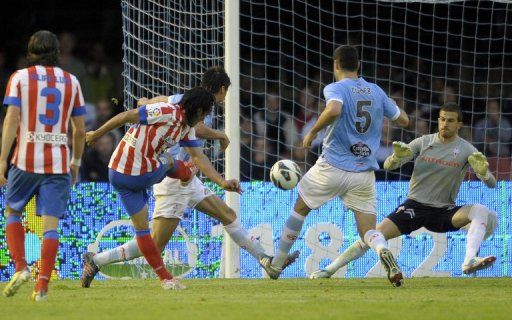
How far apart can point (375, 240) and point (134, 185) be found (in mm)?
2090

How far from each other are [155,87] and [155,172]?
3.66 metres

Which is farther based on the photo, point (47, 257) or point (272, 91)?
point (272, 91)

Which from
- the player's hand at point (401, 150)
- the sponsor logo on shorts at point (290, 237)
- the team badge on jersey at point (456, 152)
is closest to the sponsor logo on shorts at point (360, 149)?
the player's hand at point (401, 150)

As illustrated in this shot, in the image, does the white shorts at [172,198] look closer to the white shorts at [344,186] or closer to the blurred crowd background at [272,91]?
the white shorts at [344,186]

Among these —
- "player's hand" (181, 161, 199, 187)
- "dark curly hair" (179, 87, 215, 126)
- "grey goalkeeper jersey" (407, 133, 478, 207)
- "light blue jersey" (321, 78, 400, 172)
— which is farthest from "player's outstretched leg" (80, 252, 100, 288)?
"grey goalkeeper jersey" (407, 133, 478, 207)

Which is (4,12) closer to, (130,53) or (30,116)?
(130,53)

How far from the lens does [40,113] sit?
8.27 m

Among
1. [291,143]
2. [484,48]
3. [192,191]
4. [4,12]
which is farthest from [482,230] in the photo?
[4,12]

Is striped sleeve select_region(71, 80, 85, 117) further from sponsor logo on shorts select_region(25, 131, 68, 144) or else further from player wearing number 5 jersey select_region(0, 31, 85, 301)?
sponsor logo on shorts select_region(25, 131, 68, 144)

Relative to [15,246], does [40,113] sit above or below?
above

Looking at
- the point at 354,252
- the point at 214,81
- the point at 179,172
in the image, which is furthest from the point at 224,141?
the point at 354,252

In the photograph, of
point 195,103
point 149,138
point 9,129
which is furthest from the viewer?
point 149,138

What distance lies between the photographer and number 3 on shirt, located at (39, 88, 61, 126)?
27.1ft

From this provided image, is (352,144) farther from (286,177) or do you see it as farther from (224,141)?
(224,141)
